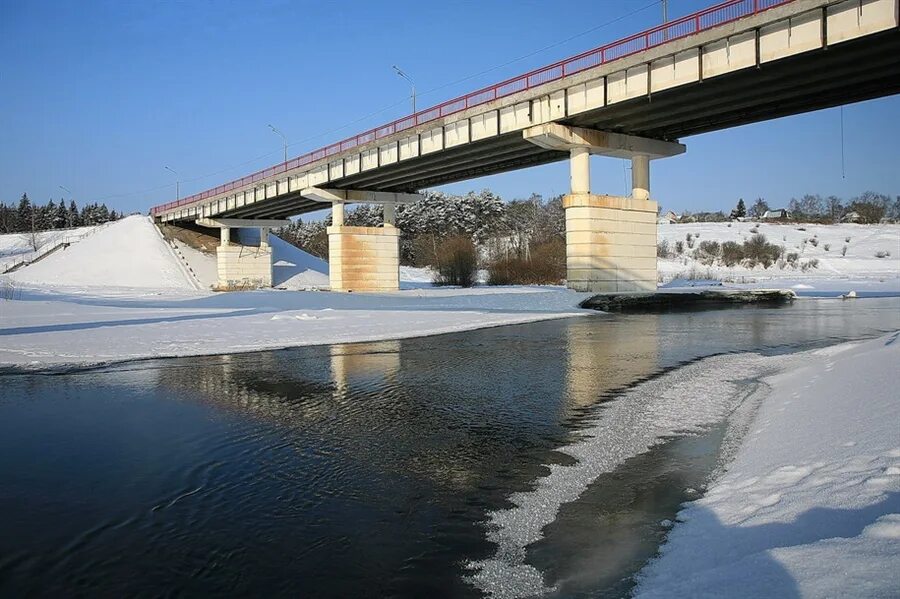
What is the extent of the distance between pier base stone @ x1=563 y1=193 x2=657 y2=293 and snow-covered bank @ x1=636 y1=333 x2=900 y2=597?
93.0 ft

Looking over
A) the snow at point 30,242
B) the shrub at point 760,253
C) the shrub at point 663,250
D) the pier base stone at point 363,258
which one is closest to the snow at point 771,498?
the pier base stone at point 363,258

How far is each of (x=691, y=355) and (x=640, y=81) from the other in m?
18.7

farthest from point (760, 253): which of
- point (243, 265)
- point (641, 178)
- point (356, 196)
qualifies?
point (243, 265)

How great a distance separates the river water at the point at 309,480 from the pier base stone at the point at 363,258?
39.9 m

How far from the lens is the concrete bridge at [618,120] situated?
24156 millimetres

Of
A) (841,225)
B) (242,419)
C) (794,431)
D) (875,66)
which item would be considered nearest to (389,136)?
(875,66)

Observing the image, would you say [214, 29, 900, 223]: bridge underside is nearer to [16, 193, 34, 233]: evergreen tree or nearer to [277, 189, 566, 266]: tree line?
[277, 189, 566, 266]: tree line

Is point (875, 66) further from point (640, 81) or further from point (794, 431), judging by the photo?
point (794, 431)

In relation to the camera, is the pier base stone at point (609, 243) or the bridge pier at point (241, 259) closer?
the pier base stone at point (609, 243)

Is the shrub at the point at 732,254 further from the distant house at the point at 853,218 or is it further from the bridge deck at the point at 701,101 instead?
the distant house at the point at 853,218

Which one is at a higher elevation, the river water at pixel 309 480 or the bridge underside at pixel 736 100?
the bridge underside at pixel 736 100

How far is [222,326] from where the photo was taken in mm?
21953

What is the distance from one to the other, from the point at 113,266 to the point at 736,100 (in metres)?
61.6

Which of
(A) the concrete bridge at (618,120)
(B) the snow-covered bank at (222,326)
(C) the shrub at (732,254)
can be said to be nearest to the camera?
(B) the snow-covered bank at (222,326)
